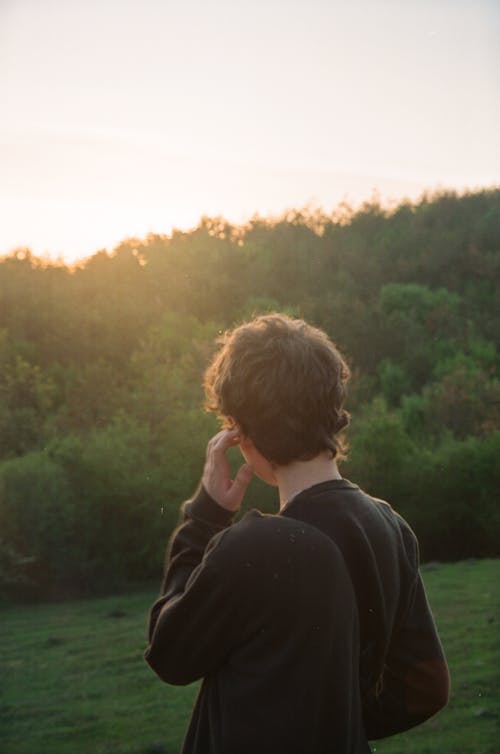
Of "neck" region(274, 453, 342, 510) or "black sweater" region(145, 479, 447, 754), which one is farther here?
"neck" region(274, 453, 342, 510)

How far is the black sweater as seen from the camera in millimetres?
1151

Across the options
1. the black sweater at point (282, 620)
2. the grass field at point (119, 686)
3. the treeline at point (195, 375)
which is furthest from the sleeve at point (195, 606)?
the treeline at point (195, 375)

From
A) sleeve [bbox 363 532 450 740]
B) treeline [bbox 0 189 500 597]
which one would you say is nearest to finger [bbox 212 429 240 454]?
sleeve [bbox 363 532 450 740]

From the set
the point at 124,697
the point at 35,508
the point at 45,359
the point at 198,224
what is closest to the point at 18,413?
the point at 35,508

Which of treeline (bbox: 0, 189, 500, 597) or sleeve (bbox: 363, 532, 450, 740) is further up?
sleeve (bbox: 363, 532, 450, 740)

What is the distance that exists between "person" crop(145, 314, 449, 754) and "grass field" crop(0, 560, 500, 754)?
144 inches

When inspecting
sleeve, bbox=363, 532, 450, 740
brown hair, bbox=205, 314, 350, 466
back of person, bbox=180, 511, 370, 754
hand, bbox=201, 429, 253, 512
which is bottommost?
sleeve, bbox=363, 532, 450, 740

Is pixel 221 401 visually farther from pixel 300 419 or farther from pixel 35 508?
pixel 35 508

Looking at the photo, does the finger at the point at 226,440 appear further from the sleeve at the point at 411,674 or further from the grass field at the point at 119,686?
the grass field at the point at 119,686

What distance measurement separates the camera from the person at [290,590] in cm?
115

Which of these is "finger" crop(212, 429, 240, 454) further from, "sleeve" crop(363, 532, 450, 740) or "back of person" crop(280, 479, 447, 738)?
"sleeve" crop(363, 532, 450, 740)

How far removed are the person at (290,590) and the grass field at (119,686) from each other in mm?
3649

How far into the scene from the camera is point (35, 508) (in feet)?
30.9

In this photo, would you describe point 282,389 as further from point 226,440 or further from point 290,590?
point 290,590
